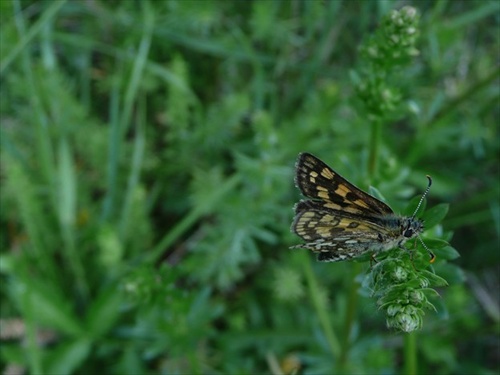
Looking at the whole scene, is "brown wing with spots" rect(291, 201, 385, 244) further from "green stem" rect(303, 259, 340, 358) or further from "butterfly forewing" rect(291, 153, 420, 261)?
"green stem" rect(303, 259, 340, 358)

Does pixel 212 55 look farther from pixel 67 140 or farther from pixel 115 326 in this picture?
pixel 115 326

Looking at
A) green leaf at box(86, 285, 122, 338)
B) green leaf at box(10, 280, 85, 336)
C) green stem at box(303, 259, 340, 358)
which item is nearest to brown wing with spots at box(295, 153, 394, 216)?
green stem at box(303, 259, 340, 358)

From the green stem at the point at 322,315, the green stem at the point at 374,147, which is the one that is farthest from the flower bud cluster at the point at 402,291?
the green stem at the point at 322,315

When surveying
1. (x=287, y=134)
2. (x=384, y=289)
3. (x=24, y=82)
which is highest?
(x=24, y=82)

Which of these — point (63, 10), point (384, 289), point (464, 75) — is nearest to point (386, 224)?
point (384, 289)

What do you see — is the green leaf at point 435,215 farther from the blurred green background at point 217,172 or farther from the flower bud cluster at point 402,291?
the blurred green background at point 217,172

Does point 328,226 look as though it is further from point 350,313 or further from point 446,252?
point 350,313

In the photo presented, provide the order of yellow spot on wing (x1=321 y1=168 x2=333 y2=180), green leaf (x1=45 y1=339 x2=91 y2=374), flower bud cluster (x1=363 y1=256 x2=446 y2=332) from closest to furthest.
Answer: flower bud cluster (x1=363 y1=256 x2=446 y2=332)
yellow spot on wing (x1=321 y1=168 x2=333 y2=180)
green leaf (x1=45 y1=339 x2=91 y2=374)
